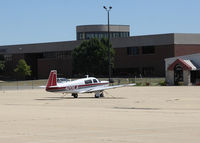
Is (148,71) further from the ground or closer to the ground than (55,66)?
closer to the ground

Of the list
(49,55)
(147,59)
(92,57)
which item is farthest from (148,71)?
(49,55)

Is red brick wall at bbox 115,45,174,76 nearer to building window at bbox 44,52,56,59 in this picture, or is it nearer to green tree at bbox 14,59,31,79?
building window at bbox 44,52,56,59

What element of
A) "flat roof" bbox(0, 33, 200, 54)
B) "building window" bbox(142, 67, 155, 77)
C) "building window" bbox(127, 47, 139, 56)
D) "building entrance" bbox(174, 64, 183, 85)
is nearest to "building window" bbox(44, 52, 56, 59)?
"flat roof" bbox(0, 33, 200, 54)

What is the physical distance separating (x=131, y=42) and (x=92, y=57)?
14.1 metres

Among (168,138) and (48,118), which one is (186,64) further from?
(168,138)

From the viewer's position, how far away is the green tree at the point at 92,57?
322 ft

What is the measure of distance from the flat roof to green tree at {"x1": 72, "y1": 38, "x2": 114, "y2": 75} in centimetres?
954

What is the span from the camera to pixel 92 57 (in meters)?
98.8

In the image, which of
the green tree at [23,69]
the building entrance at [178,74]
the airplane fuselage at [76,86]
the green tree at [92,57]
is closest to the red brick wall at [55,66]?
the green tree at [23,69]

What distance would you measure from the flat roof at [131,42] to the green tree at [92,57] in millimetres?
9537

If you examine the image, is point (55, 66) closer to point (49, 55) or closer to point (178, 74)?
point (49, 55)

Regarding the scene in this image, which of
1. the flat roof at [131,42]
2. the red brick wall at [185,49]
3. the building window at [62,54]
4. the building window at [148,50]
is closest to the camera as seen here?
the red brick wall at [185,49]

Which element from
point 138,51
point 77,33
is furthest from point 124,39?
point 77,33

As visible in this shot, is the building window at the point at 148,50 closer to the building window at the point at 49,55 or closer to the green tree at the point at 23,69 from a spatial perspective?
the building window at the point at 49,55
